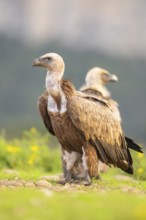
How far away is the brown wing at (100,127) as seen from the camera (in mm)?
11665

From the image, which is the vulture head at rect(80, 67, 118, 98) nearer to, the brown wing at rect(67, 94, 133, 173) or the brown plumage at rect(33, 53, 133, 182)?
the brown wing at rect(67, 94, 133, 173)

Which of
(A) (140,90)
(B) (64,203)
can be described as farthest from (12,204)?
(A) (140,90)

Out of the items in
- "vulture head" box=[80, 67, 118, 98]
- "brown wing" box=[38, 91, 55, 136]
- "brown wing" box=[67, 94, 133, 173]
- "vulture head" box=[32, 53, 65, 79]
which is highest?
"vulture head" box=[80, 67, 118, 98]

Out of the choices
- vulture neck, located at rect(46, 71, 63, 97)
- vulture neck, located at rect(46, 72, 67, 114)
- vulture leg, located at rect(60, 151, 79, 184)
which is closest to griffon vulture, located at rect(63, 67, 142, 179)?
vulture leg, located at rect(60, 151, 79, 184)

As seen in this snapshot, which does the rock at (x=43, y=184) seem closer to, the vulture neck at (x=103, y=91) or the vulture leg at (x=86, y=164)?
→ the vulture leg at (x=86, y=164)

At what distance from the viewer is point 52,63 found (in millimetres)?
12227

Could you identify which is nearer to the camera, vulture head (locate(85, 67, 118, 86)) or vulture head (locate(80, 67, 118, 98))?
vulture head (locate(80, 67, 118, 98))

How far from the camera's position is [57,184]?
11906mm

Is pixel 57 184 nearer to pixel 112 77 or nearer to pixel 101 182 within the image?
pixel 101 182

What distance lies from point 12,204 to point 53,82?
14.8 ft

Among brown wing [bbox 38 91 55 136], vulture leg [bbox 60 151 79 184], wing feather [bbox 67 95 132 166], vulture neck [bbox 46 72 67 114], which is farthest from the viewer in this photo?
vulture leg [bbox 60 151 79 184]

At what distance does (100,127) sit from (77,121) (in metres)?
0.54

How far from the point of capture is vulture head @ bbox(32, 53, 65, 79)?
12.2 meters

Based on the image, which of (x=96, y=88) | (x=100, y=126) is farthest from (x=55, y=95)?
(x=96, y=88)
